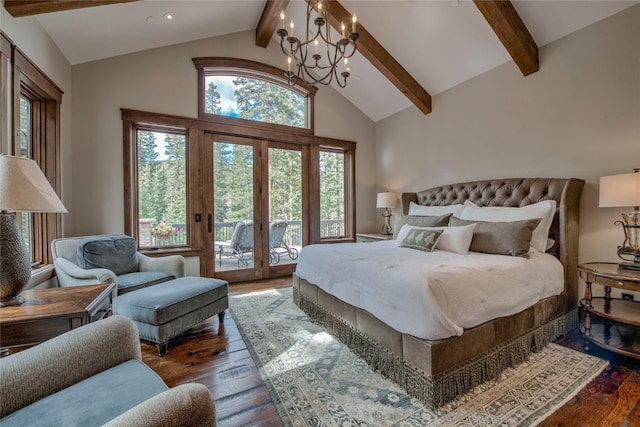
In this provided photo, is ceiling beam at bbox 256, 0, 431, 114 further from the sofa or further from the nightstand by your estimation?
the sofa

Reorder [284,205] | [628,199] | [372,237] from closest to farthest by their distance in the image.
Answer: [628,199] < [372,237] < [284,205]

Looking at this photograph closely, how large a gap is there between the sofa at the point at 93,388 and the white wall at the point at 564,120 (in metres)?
3.62

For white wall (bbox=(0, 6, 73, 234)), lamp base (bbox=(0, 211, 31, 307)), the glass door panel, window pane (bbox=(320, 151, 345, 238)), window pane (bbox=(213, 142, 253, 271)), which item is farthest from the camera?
window pane (bbox=(320, 151, 345, 238))

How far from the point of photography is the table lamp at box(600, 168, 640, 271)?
85.0 inches

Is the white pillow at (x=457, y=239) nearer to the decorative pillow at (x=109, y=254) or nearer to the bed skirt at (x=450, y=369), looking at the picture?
the bed skirt at (x=450, y=369)

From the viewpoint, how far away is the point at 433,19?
336 cm

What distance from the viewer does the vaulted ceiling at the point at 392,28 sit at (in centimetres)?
277

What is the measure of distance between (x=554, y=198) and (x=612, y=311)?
114 cm

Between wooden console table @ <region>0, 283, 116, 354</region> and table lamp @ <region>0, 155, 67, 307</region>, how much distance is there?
0.40ft

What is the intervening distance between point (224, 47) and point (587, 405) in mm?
5423

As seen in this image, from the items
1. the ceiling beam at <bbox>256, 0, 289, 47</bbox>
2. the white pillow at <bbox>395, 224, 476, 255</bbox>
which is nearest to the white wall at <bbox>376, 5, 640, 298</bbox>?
the white pillow at <bbox>395, 224, 476, 255</bbox>

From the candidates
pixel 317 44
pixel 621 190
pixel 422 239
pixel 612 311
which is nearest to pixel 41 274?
pixel 317 44

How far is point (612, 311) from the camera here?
2.19 meters

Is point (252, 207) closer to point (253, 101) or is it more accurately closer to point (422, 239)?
point (253, 101)
